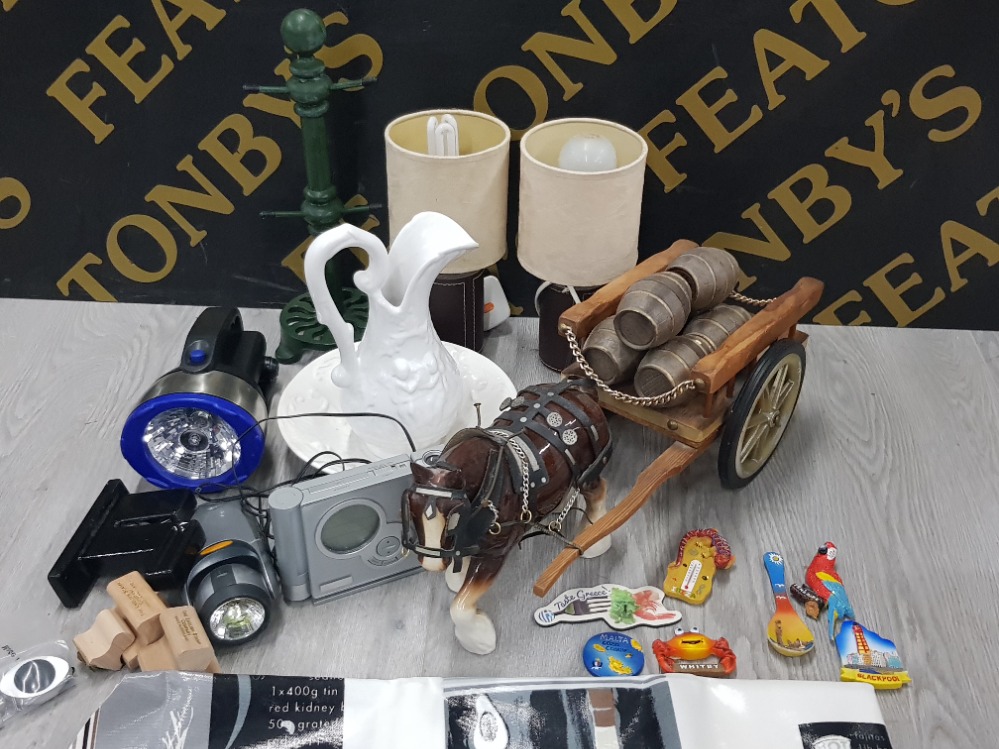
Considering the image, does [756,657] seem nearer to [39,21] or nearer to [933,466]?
[933,466]

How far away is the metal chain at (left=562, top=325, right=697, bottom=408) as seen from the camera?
0.98 m

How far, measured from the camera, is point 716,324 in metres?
1.04

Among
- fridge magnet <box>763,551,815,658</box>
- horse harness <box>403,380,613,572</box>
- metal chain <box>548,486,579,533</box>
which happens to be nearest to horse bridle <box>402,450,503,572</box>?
horse harness <box>403,380,613,572</box>

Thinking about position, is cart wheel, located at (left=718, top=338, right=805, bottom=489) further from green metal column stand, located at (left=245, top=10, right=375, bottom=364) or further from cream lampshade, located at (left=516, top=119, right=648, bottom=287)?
green metal column stand, located at (left=245, top=10, right=375, bottom=364)

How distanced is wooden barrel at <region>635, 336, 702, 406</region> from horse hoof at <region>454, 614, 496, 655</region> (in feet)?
1.01

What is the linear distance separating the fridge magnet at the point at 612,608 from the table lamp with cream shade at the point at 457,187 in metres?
0.45

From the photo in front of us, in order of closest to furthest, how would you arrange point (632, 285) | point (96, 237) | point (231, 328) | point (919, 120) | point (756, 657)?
point (756, 657) → point (632, 285) → point (231, 328) → point (919, 120) → point (96, 237)

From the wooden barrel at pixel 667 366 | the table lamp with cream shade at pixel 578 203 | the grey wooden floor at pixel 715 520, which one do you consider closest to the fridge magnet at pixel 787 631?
the grey wooden floor at pixel 715 520

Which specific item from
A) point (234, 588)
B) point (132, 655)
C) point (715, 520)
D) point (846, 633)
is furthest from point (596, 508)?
point (132, 655)

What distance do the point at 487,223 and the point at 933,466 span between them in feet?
2.08

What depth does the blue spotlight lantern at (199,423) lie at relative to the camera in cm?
100

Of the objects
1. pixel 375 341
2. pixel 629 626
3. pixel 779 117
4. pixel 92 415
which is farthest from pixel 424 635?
pixel 779 117

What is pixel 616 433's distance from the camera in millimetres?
1192

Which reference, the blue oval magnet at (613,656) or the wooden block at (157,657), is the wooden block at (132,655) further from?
the blue oval magnet at (613,656)
